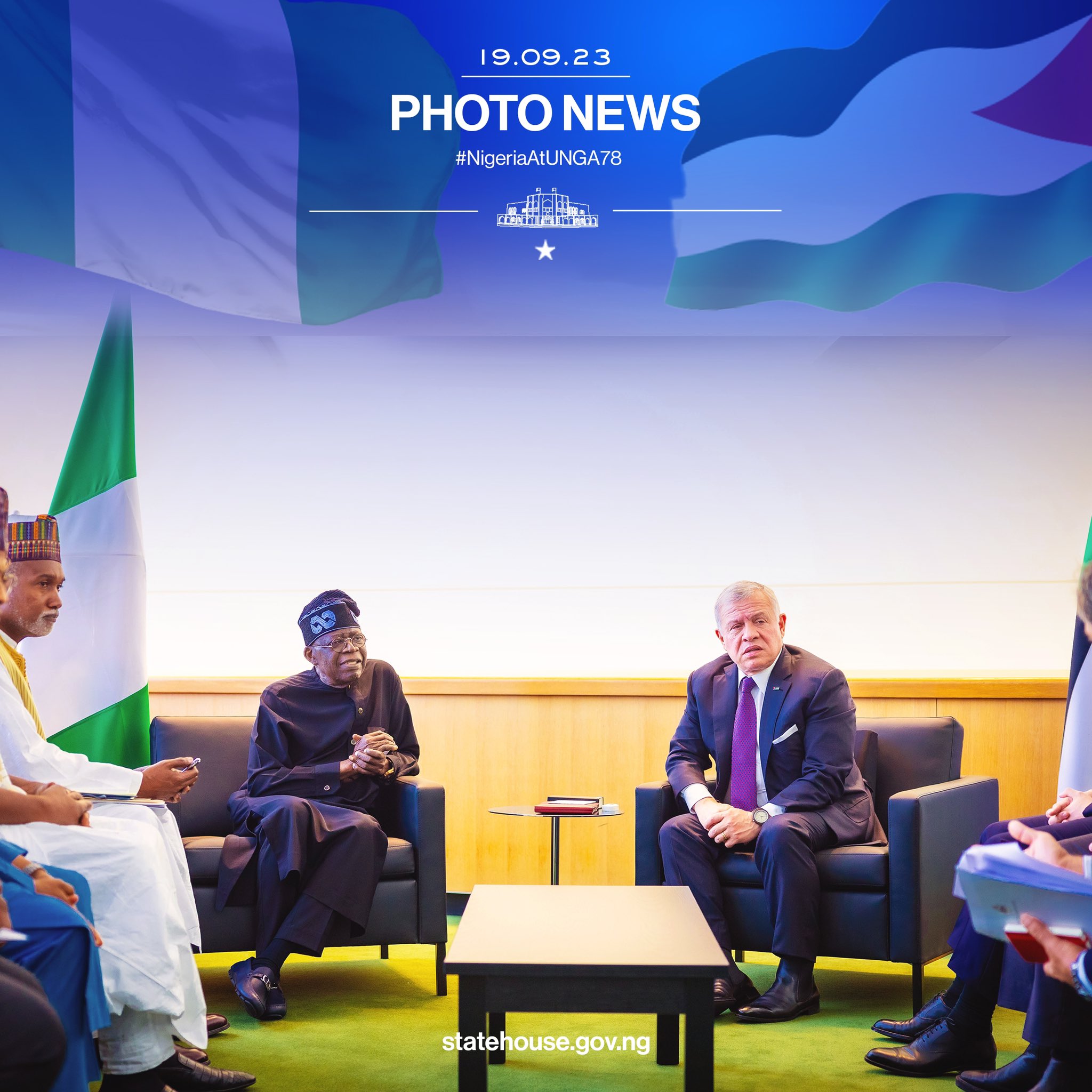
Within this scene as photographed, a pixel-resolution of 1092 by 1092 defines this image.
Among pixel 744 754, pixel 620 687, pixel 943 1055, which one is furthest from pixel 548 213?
pixel 943 1055

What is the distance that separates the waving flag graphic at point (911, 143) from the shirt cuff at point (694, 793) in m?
2.18

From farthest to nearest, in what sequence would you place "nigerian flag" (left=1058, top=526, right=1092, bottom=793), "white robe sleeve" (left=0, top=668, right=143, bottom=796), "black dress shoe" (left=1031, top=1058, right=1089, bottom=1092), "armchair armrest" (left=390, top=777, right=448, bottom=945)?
1. "nigerian flag" (left=1058, top=526, right=1092, bottom=793)
2. "armchair armrest" (left=390, top=777, right=448, bottom=945)
3. "white robe sleeve" (left=0, top=668, right=143, bottom=796)
4. "black dress shoe" (left=1031, top=1058, right=1089, bottom=1092)

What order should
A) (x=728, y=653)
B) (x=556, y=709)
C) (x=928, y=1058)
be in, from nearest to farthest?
(x=928, y=1058) → (x=728, y=653) → (x=556, y=709)

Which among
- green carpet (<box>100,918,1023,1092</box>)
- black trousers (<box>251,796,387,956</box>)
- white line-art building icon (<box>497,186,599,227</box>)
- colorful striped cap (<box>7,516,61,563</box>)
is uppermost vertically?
white line-art building icon (<box>497,186,599,227</box>)

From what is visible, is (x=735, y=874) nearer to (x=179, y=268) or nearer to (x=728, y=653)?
(x=728, y=653)

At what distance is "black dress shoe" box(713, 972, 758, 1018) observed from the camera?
312cm

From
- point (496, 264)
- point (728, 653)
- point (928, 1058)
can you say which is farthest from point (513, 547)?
point (928, 1058)

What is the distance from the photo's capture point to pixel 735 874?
3320 millimetres

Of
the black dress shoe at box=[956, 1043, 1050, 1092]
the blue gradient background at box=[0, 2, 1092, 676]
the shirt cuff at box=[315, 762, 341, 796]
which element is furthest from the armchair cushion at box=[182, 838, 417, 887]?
the black dress shoe at box=[956, 1043, 1050, 1092]

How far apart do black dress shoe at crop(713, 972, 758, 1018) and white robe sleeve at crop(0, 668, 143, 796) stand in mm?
1617

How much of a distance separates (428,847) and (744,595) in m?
1.22

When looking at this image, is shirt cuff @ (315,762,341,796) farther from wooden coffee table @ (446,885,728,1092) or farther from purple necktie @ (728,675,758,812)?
wooden coffee table @ (446,885,728,1092)

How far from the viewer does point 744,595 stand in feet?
11.9

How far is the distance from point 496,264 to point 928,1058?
328cm
